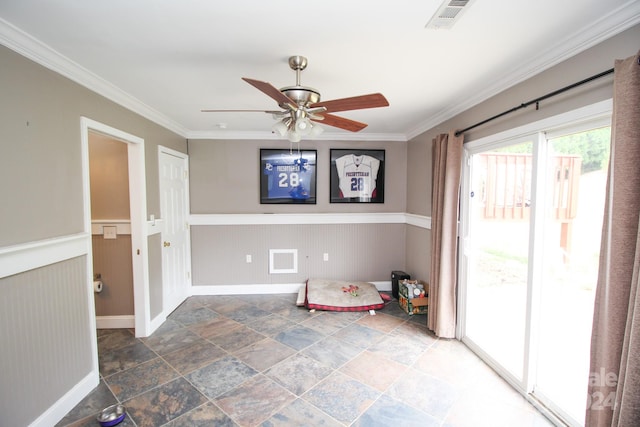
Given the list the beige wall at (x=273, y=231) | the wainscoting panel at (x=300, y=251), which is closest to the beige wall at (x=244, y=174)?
the beige wall at (x=273, y=231)

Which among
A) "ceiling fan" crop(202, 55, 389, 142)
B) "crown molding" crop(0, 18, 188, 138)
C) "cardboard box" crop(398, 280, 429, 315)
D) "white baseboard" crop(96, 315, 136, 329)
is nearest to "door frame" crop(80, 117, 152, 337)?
"white baseboard" crop(96, 315, 136, 329)

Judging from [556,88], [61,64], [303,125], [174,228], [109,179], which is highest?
[61,64]

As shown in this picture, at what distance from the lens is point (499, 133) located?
2.26 metres

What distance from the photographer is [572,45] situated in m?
1.63

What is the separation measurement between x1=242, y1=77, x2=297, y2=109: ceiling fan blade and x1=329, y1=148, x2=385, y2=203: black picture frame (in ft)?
8.18

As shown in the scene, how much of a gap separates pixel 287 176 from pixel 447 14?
9.92ft

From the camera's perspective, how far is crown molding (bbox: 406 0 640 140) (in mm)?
1372

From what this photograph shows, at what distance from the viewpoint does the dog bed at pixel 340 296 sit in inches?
142

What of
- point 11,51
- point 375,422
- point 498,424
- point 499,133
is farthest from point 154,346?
point 499,133

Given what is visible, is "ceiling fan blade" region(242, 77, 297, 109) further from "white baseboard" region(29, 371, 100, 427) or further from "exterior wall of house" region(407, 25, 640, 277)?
"white baseboard" region(29, 371, 100, 427)

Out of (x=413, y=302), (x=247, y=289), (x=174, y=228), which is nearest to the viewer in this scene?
(x=413, y=302)

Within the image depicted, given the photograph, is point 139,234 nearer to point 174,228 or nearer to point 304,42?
point 174,228

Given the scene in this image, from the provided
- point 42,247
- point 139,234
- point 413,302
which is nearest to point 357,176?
point 413,302

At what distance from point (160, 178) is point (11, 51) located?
176 centimetres
